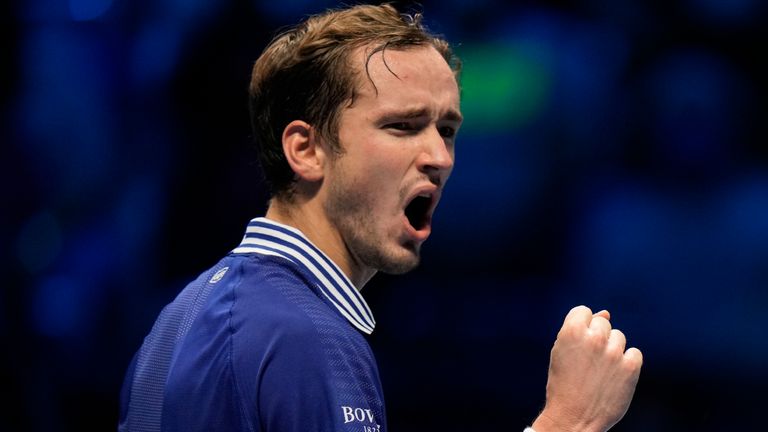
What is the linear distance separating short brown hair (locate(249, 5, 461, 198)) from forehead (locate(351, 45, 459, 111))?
15mm

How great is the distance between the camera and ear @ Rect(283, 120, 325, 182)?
77.5 inches

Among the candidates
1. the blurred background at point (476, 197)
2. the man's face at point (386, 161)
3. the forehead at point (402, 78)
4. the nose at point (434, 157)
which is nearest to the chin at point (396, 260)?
the man's face at point (386, 161)

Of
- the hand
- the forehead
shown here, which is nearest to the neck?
the forehead

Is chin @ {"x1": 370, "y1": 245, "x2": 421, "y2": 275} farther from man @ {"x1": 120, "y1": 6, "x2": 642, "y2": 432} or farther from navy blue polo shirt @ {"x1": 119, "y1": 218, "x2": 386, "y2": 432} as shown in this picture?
A: navy blue polo shirt @ {"x1": 119, "y1": 218, "x2": 386, "y2": 432}

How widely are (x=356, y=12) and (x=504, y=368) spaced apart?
2.65 meters

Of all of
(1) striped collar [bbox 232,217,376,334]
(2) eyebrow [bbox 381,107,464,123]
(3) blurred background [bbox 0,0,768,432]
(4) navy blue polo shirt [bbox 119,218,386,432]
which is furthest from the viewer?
(3) blurred background [bbox 0,0,768,432]

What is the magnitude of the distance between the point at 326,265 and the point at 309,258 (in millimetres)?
36

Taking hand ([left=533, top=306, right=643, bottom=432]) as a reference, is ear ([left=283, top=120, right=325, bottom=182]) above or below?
above

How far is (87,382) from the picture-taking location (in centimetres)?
450

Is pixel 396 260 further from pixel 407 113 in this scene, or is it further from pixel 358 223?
pixel 407 113

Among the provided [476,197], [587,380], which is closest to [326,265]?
[587,380]

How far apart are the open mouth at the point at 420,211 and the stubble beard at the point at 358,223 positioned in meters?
0.12

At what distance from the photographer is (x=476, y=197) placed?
4621 mm

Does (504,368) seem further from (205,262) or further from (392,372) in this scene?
(205,262)
